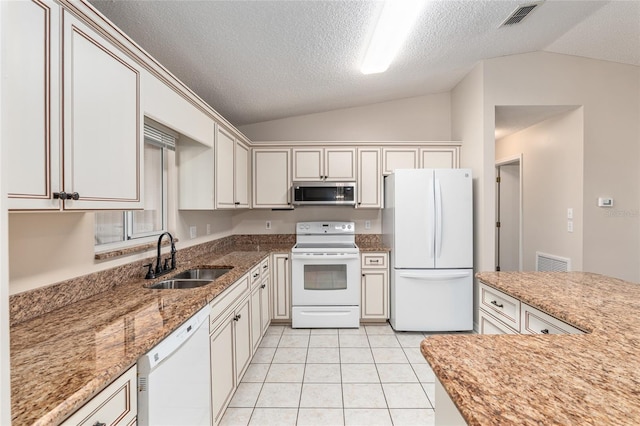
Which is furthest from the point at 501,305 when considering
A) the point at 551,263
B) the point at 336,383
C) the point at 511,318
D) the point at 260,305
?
the point at 551,263

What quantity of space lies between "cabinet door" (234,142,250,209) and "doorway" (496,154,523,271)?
12.6 feet

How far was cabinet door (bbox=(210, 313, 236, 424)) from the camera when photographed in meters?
1.60

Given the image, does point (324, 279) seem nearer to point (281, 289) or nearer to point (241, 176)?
point (281, 289)

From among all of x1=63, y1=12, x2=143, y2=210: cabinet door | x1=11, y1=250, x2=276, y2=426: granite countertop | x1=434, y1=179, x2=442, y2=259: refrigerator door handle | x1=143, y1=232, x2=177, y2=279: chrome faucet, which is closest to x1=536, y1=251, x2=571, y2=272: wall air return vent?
x1=434, y1=179, x2=442, y2=259: refrigerator door handle

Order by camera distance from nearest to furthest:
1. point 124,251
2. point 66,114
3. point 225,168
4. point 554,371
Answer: point 554,371 → point 66,114 → point 124,251 → point 225,168

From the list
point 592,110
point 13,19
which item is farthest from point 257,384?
point 592,110

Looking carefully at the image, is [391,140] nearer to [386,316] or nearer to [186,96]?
[386,316]

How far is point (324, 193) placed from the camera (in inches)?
132

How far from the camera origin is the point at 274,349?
273 centimetres

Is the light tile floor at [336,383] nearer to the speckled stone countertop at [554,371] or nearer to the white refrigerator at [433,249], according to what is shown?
the white refrigerator at [433,249]

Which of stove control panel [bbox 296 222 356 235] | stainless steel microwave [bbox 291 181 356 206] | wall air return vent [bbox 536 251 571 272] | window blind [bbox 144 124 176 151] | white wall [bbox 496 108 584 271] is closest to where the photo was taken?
window blind [bbox 144 124 176 151]

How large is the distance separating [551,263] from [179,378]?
394 centimetres

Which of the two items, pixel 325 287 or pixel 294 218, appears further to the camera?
pixel 294 218

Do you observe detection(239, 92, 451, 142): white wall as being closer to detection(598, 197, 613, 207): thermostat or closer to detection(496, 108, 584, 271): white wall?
detection(496, 108, 584, 271): white wall
